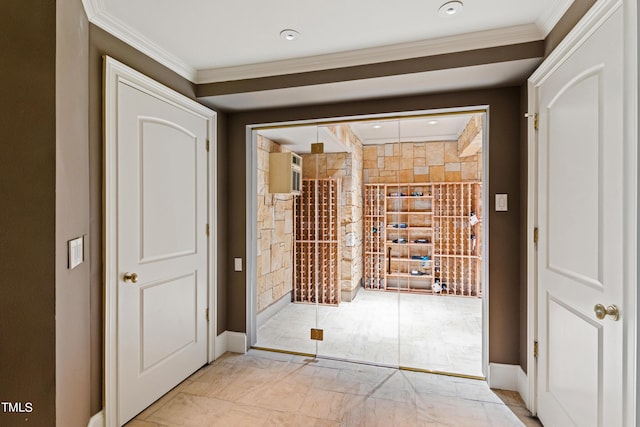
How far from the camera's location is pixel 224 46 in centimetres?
219

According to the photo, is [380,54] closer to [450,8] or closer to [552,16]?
[450,8]

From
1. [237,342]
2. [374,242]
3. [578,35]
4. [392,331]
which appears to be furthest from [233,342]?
[578,35]

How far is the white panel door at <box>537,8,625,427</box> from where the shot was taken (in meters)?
1.29

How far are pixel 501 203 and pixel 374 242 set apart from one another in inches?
43.3

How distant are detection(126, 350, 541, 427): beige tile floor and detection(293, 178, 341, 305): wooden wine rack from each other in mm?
658

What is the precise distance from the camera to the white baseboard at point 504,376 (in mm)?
2389

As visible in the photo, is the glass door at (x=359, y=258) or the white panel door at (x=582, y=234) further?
the glass door at (x=359, y=258)

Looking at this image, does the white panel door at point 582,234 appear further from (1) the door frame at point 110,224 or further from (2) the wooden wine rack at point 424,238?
(1) the door frame at point 110,224

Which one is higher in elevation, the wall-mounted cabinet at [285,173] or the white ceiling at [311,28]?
the white ceiling at [311,28]

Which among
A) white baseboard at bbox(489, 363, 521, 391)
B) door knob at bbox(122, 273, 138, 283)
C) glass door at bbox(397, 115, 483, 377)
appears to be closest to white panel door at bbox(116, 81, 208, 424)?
door knob at bbox(122, 273, 138, 283)

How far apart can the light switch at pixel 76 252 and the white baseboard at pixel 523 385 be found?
2783 mm

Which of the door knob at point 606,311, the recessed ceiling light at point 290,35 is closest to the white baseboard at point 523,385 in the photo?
the door knob at point 606,311

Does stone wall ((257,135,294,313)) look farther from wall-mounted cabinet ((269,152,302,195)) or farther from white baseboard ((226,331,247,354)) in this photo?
white baseboard ((226,331,247,354))

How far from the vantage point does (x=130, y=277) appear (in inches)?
79.1
